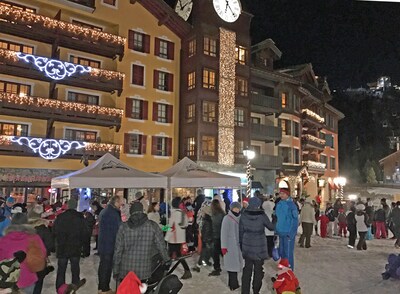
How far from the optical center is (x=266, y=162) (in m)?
33.0

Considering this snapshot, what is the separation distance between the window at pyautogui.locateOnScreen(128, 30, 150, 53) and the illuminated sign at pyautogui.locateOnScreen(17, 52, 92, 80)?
4670mm

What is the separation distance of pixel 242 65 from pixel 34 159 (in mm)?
16852

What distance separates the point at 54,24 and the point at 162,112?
9.54 meters

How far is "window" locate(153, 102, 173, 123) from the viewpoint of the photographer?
94.5 feet

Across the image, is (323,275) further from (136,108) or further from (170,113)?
(170,113)

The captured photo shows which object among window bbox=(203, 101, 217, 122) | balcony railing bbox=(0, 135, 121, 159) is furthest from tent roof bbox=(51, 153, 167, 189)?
window bbox=(203, 101, 217, 122)

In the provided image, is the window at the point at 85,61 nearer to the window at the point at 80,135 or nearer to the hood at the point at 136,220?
the window at the point at 80,135

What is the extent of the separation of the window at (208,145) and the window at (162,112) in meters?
3.10

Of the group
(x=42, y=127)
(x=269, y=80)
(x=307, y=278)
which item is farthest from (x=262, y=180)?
(x=307, y=278)

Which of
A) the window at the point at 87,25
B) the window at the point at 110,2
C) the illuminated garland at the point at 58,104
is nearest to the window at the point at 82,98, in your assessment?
the illuminated garland at the point at 58,104

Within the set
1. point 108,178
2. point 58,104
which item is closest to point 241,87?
point 58,104

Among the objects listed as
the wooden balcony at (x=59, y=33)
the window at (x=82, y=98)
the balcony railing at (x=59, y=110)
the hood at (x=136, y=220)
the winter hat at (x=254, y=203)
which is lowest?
the hood at (x=136, y=220)

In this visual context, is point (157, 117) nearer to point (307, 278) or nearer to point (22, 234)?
point (307, 278)

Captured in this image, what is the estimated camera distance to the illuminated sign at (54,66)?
2252 cm
